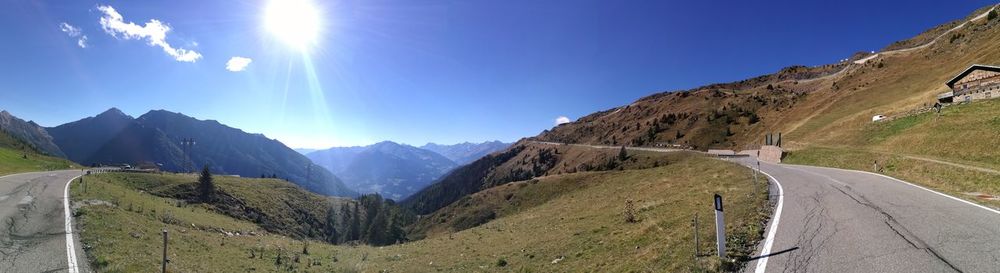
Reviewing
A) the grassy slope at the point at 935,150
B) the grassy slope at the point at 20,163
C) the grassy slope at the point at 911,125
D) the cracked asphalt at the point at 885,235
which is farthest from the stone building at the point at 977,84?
the grassy slope at the point at 20,163

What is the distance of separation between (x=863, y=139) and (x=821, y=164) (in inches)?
329

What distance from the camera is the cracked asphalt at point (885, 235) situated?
8.17 meters

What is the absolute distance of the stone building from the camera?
124 ft

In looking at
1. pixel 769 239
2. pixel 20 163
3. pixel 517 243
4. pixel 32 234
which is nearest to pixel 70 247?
pixel 32 234

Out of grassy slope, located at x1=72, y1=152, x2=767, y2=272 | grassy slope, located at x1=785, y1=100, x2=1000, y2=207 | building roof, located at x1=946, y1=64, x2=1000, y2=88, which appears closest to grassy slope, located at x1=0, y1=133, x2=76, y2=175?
grassy slope, located at x1=72, y1=152, x2=767, y2=272

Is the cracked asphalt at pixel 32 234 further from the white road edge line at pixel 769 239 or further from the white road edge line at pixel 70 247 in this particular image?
the white road edge line at pixel 769 239

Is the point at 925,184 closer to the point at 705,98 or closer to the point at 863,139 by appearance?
the point at 863,139

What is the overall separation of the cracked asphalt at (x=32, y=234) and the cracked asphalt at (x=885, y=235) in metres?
20.6

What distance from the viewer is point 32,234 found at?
53.7 ft

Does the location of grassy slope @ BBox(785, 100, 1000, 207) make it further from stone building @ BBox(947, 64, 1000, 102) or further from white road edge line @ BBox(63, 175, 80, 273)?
white road edge line @ BBox(63, 175, 80, 273)

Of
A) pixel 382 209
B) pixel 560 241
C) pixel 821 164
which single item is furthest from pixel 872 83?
pixel 382 209

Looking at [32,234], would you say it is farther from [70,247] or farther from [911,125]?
[911,125]

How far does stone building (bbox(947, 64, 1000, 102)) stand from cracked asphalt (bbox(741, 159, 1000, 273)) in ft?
113

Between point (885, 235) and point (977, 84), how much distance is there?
4864cm
